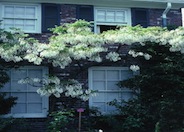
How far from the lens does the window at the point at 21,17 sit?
41.4ft

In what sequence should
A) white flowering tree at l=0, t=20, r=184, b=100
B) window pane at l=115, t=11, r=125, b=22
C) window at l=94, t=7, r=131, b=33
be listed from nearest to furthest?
white flowering tree at l=0, t=20, r=184, b=100, window at l=94, t=7, r=131, b=33, window pane at l=115, t=11, r=125, b=22

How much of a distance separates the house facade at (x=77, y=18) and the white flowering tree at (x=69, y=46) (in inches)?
36.7

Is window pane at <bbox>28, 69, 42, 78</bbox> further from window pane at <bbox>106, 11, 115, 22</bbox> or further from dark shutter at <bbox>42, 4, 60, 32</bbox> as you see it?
window pane at <bbox>106, 11, 115, 22</bbox>

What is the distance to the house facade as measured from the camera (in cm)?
1204

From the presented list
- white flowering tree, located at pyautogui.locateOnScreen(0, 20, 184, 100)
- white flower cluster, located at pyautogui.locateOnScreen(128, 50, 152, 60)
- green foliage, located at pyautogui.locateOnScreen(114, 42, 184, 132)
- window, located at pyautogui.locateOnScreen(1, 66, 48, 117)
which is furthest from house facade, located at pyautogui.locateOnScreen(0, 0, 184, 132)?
white flower cluster, located at pyautogui.locateOnScreen(128, 50, 152, 60)

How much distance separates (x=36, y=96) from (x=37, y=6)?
3391 mm

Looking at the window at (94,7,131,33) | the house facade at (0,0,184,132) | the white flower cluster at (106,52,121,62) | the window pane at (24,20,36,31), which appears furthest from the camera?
the window at (94,7,131,33)

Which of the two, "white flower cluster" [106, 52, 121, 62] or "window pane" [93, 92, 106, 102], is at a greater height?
"white flower cluster" [106, 52, 121, 62]

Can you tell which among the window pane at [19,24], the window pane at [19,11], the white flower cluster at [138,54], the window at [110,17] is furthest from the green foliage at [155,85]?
the window pane at [19,11]

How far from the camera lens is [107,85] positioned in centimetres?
1270

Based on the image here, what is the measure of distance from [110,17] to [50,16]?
231 cm

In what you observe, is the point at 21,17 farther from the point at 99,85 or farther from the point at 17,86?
the point at 99,85

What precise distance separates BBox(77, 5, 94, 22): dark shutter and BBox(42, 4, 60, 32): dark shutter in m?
0.80

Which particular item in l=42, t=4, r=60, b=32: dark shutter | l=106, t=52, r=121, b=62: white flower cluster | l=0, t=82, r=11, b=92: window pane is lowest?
l=0, t=82, r=11, b=92: window pane
